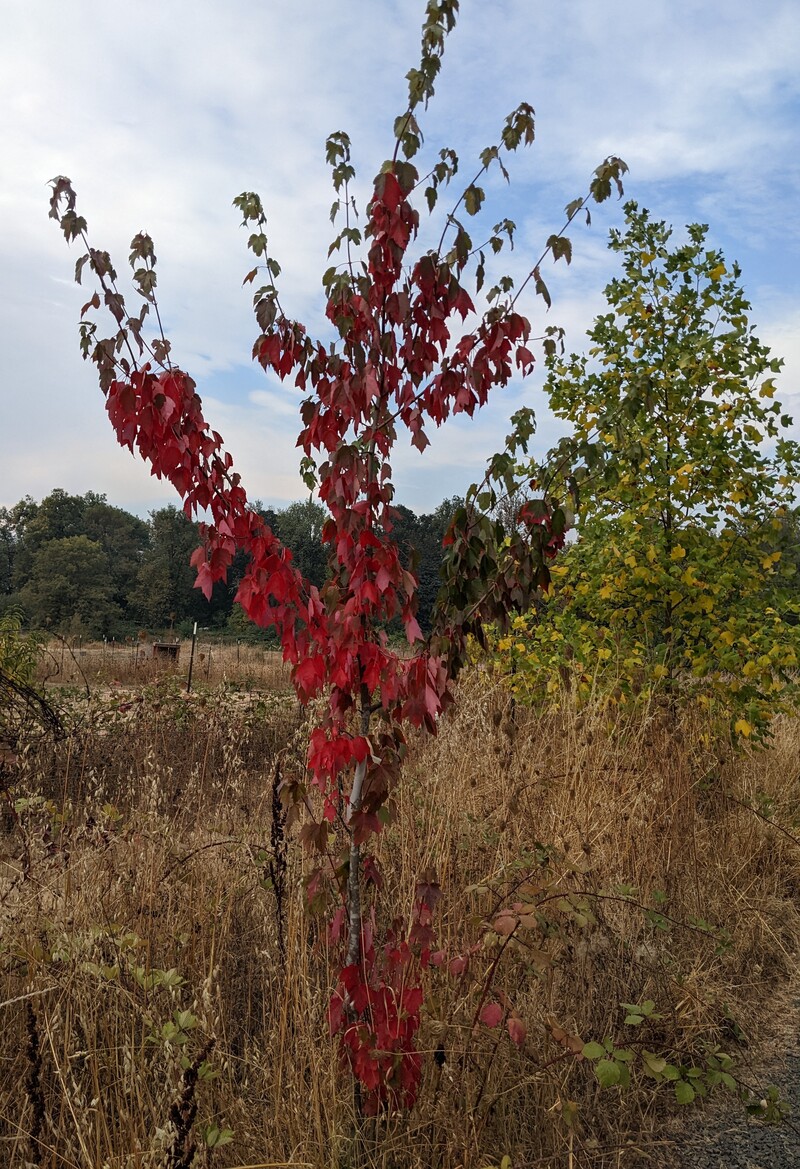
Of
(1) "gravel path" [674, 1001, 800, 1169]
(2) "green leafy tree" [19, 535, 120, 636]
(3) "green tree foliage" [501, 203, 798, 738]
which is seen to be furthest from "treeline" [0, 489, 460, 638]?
(1) "gravel path" [674, 1001, 800, 1169]

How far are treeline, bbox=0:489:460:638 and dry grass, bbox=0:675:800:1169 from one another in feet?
77.3

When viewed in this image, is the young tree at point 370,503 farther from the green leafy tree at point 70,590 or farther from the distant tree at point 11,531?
the distant tree at point 11,531

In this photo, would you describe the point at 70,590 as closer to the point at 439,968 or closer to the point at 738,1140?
the point at 439,968

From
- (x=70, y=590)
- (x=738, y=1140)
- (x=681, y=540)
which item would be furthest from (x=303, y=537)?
(x=738, y=1140)

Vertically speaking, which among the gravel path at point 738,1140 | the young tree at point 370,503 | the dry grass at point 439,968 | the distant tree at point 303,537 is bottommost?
the gravel path at point 738,1140

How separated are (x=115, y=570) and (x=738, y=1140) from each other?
45.7m

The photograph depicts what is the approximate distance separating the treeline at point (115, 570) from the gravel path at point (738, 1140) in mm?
25260

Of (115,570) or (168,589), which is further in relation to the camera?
(115,570)

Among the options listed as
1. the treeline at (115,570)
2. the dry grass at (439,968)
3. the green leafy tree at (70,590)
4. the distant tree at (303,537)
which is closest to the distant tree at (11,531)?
the treeline at (115,570)

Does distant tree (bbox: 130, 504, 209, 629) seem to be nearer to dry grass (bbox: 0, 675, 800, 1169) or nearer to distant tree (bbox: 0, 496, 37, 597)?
distant tree (bbox: 0, 496, 37, 597)

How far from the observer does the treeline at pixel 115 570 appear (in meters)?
34.8

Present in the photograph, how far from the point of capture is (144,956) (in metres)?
2.87

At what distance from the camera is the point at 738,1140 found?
8.66 feet

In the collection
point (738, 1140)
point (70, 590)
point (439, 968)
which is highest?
point (70, 590)
